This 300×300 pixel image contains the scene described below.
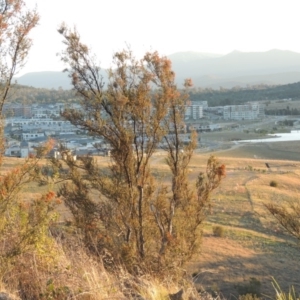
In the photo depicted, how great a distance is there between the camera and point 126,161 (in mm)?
8781

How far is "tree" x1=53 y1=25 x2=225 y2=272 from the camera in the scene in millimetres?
8578

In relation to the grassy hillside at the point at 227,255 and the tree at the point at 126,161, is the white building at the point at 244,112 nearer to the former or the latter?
the grassy hillside at the point at 227,255

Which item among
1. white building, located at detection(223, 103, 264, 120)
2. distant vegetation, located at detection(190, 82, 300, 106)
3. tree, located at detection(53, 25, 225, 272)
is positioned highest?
tree, located at detection(53, 25, 225, 272)

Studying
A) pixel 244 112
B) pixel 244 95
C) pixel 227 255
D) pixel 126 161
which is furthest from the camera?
pixel 244 95

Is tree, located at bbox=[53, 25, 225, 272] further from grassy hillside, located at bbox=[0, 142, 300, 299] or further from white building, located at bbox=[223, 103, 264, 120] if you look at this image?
white building, located at bbox=[223, 103, 264, 120]

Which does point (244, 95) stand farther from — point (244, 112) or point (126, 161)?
point (126, 161)

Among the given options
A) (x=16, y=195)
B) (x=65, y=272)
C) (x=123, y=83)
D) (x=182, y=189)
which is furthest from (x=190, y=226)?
(x=65, y=272)

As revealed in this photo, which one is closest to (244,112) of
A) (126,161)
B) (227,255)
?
(227,255)

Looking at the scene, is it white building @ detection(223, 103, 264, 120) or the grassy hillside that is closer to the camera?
the grassy hillside

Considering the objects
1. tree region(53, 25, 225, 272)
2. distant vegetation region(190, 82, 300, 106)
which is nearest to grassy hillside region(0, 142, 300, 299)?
tree region(53, 25, 225, 272)

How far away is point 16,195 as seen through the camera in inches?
219

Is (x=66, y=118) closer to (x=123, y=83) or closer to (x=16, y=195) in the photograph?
(x=123, y=83)

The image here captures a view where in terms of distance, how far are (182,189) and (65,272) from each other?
5820mm

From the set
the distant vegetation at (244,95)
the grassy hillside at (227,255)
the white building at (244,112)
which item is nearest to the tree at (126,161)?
the grassy hillside at (227,255)
